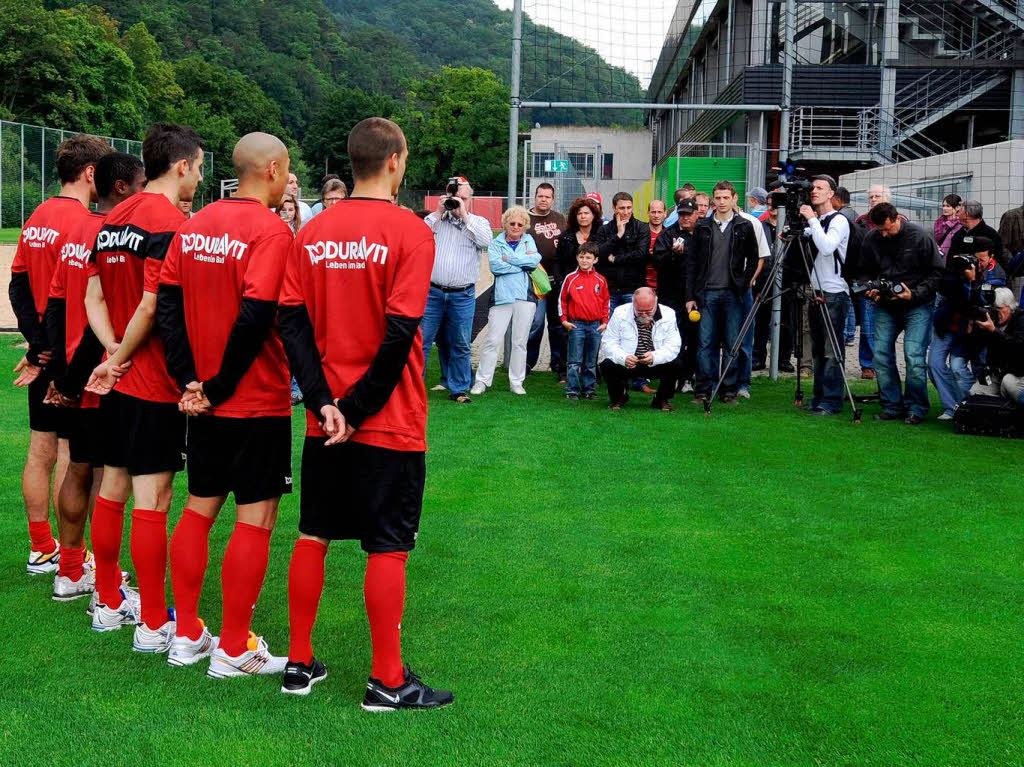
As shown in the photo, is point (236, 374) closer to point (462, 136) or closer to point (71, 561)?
point (71, 561)

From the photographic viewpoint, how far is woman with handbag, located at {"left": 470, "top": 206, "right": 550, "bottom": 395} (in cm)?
1011

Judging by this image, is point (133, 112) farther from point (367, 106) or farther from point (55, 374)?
point (55, 374)

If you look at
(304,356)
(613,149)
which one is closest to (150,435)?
(304,356)

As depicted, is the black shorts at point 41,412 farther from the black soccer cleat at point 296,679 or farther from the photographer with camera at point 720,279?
the photographer with camera at point 720,279

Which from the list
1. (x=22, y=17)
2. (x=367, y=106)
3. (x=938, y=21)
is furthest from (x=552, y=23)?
(x=367, y=106)

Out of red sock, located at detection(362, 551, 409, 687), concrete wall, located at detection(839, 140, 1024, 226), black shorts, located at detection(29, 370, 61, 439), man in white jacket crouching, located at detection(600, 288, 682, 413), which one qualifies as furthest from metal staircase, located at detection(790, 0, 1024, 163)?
red sock, located at detection(362, 551, 409, 687)

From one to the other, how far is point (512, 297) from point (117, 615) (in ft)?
21.1

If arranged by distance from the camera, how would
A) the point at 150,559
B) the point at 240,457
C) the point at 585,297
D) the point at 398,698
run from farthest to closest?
the point at 585,297 → the point at 150,559 → the point at 240,457 → the point at 398,698

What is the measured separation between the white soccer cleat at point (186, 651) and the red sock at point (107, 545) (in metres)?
0.47

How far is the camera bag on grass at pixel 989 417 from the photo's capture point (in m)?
8.20

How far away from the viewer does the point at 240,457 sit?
359cm

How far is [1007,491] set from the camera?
6512mm

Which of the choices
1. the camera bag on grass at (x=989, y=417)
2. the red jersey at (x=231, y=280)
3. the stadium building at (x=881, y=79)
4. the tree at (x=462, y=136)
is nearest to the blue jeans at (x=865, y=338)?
the camera bag on grass at (x=989, y=417)

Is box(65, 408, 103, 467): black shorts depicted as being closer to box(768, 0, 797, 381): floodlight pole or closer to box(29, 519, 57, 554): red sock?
box(29, 519, 57, 554): red sock
